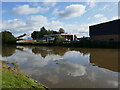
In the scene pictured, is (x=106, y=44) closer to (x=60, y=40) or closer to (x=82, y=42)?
(x=82, y=42)

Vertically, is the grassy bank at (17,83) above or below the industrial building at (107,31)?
below

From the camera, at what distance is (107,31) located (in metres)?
37.5

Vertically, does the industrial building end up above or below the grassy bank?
above

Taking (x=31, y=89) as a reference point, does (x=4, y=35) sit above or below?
above

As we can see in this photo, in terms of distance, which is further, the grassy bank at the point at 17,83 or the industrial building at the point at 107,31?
the industrial building at the point at 107,31

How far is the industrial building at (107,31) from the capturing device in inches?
1330

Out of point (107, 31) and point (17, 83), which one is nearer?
point (17, 83)

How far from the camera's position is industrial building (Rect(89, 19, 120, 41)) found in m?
33.8

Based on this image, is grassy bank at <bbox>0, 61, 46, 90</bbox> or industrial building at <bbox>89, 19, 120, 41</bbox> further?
industrial building at <bbox>89, 19, 120, 41</bbox>

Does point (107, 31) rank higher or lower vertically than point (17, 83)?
higher

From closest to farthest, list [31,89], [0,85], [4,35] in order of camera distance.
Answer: [0,85] → [31,89] → [4,35]

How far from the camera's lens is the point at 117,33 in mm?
33719

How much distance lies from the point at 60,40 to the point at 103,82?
34781mm

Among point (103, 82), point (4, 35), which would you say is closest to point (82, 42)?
point (103, 82)
